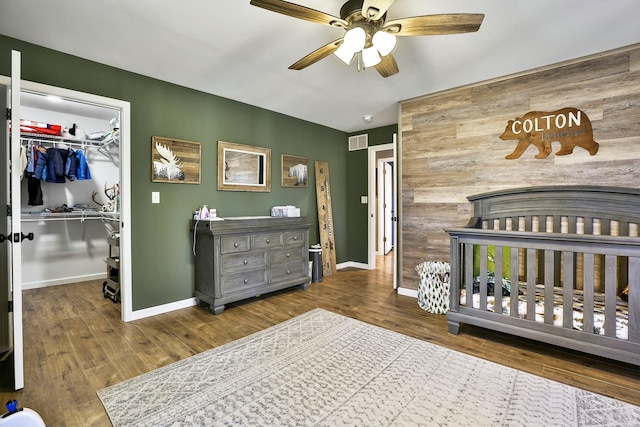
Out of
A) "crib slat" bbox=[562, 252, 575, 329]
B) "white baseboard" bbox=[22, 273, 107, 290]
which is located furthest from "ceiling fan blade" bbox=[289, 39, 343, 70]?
"white baseboard" bbox=[22, 273, 107, 290]

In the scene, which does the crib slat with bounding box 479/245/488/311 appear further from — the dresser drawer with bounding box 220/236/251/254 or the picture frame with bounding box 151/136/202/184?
the picture frame with bounding box 151/136/202/184

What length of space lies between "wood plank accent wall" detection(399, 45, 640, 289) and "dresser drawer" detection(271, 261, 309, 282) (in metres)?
1.29

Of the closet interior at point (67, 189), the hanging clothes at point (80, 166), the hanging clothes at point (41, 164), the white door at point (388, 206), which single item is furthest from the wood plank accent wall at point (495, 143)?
the hanging clothes at point (41, 164)

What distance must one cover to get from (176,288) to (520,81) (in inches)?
164

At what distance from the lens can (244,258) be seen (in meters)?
3.35

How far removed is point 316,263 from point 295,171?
143 centimetres

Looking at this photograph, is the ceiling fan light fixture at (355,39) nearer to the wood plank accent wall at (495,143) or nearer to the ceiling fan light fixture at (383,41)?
the ceiling fan light fixture at (383,41)

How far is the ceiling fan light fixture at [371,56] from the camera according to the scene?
6.63ft

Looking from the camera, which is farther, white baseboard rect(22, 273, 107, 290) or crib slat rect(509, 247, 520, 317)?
white baseboard rect(22, 273, 107, 290)

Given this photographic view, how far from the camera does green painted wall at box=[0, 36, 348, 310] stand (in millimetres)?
2600

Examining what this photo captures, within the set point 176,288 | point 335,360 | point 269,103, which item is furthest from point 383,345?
point 269,103

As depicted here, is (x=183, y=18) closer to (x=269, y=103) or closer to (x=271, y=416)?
(x=269, y=103)

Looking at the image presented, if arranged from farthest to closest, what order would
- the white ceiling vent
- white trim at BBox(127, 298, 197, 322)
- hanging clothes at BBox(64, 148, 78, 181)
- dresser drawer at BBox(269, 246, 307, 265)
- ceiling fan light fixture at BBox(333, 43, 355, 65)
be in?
the white ceiling vent
hanging clothes at BBox(64, 148, 78, 181)
dresser drawer at BBox(269, 246, 307, 265)
white trim at BBox(127, 298, 197, 322)
ceiling fan light fixture at BBox(333, 43, 355, 65)

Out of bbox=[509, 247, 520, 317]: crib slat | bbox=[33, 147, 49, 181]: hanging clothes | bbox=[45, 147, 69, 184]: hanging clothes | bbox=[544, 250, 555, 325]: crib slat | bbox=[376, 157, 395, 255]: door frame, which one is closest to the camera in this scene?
bbox=[544, 250, 555, 325]: crib slat
